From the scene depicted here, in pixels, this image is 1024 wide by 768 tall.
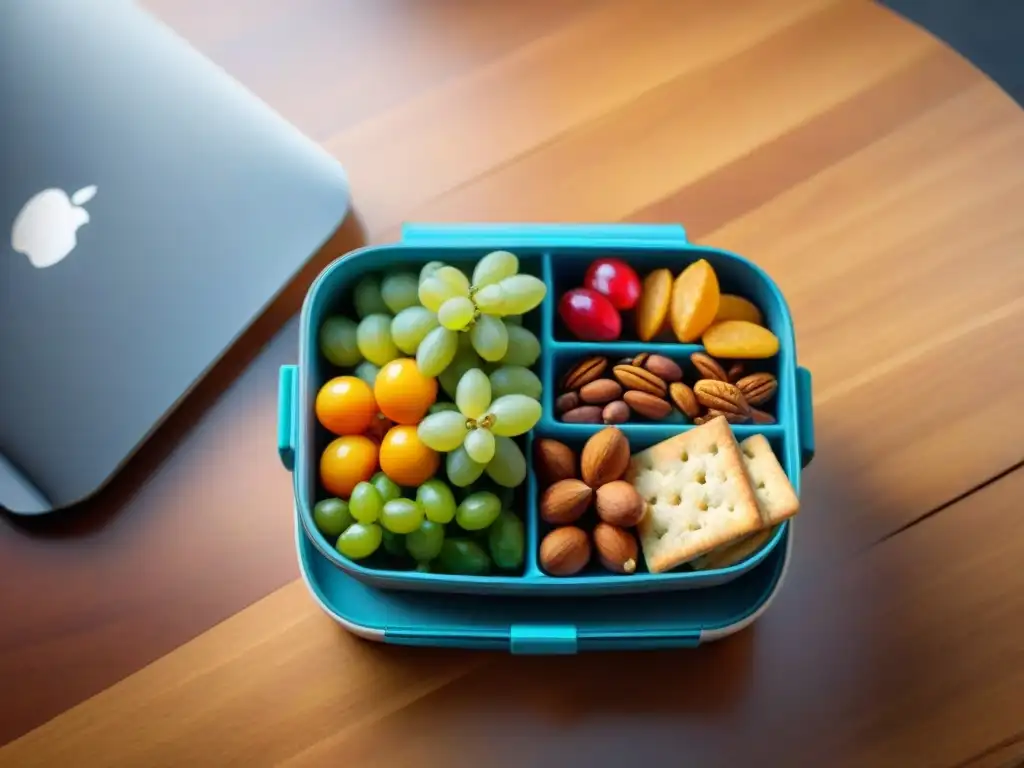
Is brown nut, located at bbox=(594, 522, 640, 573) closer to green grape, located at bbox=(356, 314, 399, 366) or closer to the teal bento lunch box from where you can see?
the teal bento lunch box

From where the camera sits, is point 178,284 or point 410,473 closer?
point 410,473

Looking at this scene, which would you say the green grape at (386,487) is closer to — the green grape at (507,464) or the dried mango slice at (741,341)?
the green grape at (507,464)

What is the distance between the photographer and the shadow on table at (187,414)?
2.51 feet

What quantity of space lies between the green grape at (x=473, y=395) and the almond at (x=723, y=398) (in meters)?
0.15

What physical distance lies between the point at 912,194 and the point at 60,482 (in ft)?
2.38

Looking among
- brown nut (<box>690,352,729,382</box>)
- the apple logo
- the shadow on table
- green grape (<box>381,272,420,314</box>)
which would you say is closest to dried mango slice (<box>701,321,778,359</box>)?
brown nut (<box>690,352,729,382</box>)

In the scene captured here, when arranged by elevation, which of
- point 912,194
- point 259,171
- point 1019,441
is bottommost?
point 1019,441

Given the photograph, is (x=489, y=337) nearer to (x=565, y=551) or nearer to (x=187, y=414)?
(x=565, y=551)

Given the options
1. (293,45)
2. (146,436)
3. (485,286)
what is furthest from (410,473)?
(293,45)

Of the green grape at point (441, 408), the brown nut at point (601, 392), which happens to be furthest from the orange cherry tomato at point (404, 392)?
the brown nut at point (601, 392)

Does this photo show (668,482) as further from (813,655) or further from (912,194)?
(912,194)

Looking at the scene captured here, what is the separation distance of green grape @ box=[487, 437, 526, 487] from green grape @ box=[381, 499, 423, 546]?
56 millimetres

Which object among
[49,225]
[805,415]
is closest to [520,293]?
[805,415]

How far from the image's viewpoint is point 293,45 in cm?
88
